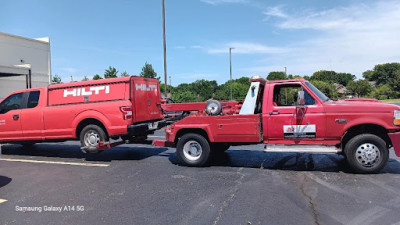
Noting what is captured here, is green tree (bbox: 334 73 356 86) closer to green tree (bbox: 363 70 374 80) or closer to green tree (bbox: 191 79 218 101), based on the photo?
green tree (bbox: 363 70 374 80)

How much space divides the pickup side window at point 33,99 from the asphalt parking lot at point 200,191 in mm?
1598

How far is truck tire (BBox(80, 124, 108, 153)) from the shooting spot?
26.2ft

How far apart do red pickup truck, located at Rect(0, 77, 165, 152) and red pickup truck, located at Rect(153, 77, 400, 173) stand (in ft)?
4.29

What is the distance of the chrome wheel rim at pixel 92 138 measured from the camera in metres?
8.06

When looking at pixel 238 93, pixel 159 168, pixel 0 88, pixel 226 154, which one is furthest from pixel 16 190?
pixel 238 93

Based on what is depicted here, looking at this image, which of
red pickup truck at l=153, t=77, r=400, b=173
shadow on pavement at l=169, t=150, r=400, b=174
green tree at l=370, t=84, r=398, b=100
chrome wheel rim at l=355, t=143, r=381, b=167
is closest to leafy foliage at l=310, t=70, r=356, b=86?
green tree at l=370, t=84, r=398, b=100

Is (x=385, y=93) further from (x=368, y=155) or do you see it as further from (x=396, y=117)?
(x=368, y=155)

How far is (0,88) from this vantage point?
27359 millimetres

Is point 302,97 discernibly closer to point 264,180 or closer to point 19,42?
point 264,180

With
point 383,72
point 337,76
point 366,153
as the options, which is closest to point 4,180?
point 366,153

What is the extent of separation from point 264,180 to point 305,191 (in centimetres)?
95

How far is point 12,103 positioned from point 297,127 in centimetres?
809

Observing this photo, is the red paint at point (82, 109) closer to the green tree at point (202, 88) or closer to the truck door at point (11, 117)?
the truck door at point (11, 117)

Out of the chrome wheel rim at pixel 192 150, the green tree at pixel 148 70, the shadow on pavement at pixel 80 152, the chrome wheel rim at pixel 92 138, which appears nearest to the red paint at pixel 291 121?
the chrome wheel rim at pixel 192 150
